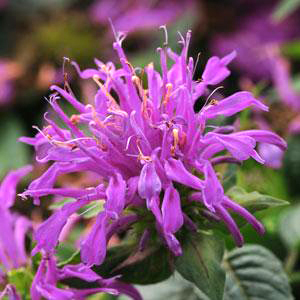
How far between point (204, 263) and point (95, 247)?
0.25 ft

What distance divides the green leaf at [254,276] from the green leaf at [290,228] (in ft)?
0.33

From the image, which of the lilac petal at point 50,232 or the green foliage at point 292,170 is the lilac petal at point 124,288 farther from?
the green foliage at point 292,170

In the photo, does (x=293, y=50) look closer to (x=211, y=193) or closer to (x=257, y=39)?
(x=257, y=39)

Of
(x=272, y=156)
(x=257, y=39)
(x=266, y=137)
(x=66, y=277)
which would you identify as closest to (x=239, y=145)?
(x=266, y=137)

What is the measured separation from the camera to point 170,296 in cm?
56

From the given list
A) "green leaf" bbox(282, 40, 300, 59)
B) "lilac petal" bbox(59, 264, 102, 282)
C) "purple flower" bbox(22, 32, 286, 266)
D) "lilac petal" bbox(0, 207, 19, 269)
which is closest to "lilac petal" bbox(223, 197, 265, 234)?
"purple flower" bbox(22, 32, 286, 266)

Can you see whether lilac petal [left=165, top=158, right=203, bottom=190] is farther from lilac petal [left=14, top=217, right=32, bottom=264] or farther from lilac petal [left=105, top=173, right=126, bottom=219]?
lilac petal [left=14, top=217, right=32, bottom=264]

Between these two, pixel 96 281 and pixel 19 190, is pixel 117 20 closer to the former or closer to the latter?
pixel 19 190

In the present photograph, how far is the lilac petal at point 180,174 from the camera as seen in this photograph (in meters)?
0.43

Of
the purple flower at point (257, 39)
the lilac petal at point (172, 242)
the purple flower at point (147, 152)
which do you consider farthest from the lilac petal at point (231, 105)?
the purple flower at point (257, 39)

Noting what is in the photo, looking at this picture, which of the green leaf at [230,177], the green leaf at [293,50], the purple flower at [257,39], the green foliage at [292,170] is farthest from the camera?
the purple flower at [257,39]

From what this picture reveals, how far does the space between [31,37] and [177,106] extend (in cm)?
91

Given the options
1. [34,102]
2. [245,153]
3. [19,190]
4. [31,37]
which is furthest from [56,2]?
[245,153]

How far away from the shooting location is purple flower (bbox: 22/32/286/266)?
44 centimetres
